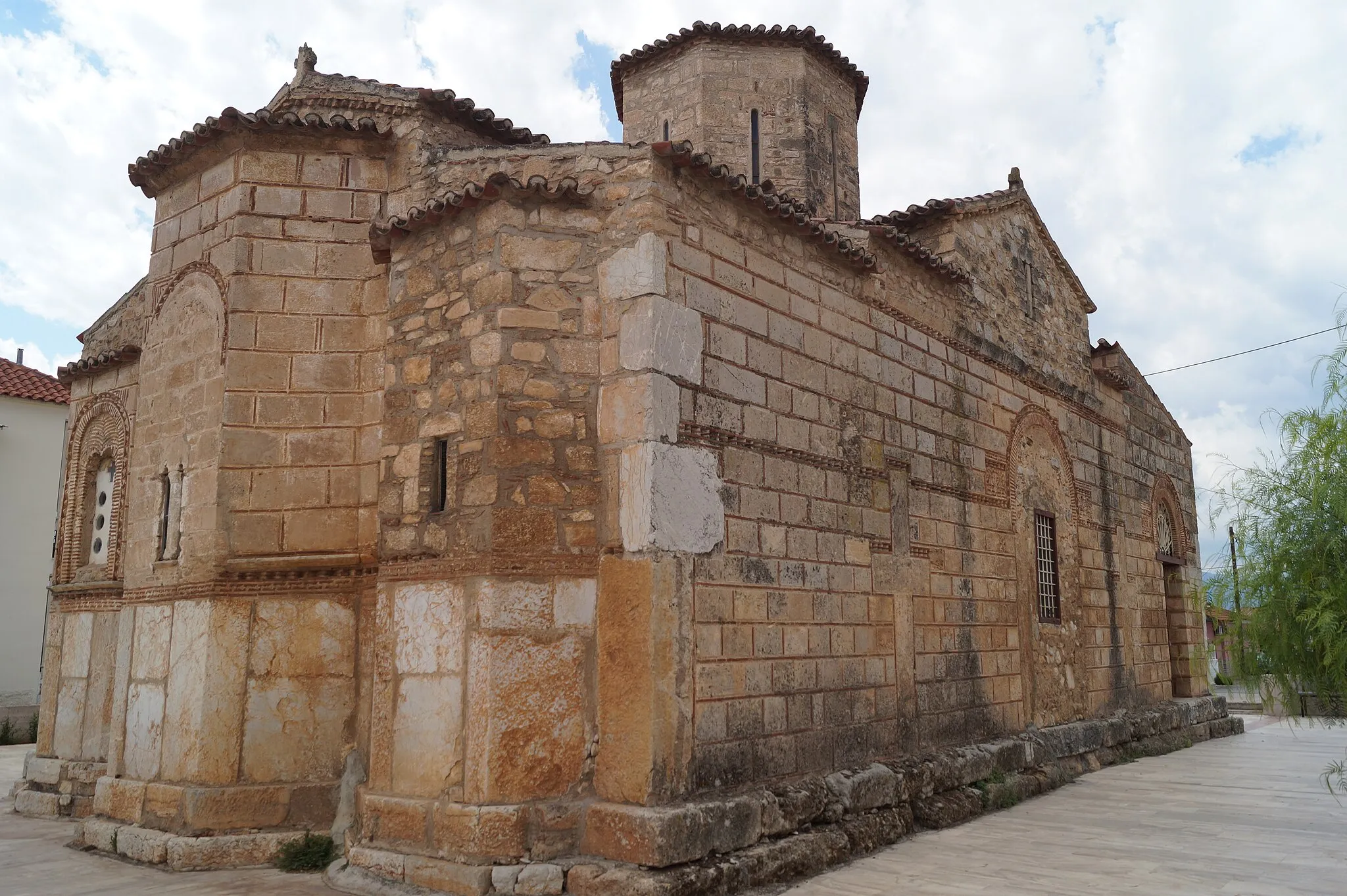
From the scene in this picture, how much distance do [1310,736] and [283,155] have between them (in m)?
15.0

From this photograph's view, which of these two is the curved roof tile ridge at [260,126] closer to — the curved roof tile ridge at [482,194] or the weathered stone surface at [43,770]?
the curved roof tile ridge at [482,194]

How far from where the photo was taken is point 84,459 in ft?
30.9

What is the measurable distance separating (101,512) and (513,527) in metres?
5.55

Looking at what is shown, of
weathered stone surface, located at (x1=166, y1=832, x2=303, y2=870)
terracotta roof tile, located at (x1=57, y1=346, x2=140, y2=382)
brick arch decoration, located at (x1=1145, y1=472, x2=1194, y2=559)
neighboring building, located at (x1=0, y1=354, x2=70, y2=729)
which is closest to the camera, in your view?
weathered stone surface, located at (x1=166, y1=832, x2=303, y2=870)

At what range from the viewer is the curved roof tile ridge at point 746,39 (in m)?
12.5

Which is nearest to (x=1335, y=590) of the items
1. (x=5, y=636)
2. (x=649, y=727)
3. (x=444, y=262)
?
(x=649, y=727)

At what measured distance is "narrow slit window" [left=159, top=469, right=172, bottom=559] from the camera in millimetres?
7277

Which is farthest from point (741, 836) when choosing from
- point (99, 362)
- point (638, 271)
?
point (99, 362)

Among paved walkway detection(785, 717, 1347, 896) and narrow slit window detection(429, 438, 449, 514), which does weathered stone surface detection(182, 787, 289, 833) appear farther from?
paved walkway detection(785, 717, 1347, 896)

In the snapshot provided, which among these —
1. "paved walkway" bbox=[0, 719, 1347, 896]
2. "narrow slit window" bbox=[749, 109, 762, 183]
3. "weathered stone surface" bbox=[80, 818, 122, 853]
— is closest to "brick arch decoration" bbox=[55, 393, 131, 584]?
"paved walkway" bbox=[0, 719, 1347, 896]

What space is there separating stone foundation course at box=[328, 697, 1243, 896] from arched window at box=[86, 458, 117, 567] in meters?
4.76

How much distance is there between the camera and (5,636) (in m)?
16.3

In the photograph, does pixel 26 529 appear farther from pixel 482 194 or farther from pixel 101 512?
pixel 482 194

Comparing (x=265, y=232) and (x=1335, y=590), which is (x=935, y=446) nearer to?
(x=1335, y=590)
